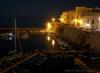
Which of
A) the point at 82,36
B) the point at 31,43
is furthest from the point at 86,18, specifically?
the point at 82,36

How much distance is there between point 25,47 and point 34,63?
15.7m

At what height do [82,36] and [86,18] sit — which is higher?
[86,18]

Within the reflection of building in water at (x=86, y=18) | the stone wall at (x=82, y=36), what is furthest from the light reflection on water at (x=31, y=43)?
the reflection of building in water at (x=86, y=18)

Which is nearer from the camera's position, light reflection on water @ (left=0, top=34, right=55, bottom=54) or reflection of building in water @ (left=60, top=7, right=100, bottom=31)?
light reflection on water @ (left=0, top=34, right=55, bottom=54)

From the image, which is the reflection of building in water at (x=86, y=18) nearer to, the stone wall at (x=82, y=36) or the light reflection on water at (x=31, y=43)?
the stone wall at (x=82, y=36)

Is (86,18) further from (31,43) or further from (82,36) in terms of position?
(82,36)

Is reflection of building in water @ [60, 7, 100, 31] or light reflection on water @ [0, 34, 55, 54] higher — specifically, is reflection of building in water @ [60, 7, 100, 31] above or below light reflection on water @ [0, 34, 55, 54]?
above

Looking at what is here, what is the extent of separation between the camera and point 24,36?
6075cm

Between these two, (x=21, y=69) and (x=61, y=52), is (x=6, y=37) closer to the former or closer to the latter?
(x=61, y=52)

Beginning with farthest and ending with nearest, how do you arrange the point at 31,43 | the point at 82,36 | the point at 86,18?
the point at 86,18, the point at 31,43, the point at 82,36

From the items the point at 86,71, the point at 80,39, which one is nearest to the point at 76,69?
the point at 86,71

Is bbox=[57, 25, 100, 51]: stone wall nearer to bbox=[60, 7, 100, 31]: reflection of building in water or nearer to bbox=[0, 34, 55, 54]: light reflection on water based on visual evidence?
bbox=[60, 7, 100, 31]: reflection of building in water

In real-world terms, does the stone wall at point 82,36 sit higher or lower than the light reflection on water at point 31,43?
higher

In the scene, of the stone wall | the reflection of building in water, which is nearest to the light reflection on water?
the stone wall
